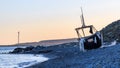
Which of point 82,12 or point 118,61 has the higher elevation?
point 82,12

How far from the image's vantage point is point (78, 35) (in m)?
55.7

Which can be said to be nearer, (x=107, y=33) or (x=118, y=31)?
(x=118, y=31)

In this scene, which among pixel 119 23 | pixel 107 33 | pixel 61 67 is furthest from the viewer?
pixel 119 23

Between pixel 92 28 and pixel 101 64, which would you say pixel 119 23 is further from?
pixel 101 64

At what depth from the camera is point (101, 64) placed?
27.8m

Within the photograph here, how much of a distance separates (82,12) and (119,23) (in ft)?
227

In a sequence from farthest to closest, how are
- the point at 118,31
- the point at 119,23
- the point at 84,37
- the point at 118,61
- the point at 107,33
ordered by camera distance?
1. the point at 119,23
2. the point at 107,33
3. the point at 118,31
4. the point at 84,37
5. the point at 118,61

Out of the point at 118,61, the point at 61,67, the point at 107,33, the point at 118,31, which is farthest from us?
the point at 107,33

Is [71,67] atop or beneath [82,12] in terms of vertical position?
beneath

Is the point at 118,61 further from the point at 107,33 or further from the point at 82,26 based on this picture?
the point at 107,33

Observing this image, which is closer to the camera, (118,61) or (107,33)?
(118,61)

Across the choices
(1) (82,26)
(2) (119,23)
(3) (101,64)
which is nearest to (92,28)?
(1) (82,26)

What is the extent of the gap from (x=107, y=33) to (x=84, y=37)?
6310cm

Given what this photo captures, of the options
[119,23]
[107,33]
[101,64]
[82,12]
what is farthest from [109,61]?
[119,23]
